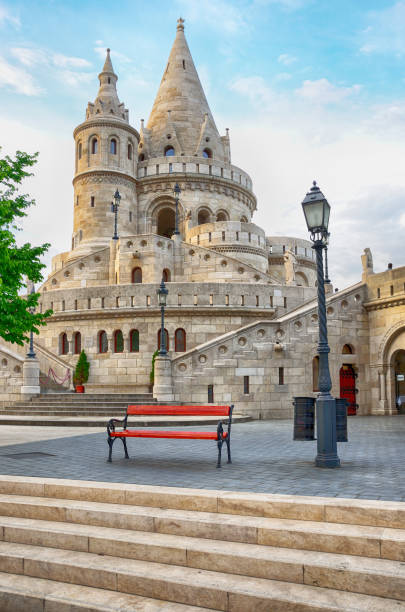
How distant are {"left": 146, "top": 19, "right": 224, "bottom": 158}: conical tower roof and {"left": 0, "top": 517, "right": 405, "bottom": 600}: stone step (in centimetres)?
4128

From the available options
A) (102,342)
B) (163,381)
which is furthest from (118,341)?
(163,381)

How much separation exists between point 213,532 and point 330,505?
3.64 ft

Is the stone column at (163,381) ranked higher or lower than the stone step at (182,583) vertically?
higher

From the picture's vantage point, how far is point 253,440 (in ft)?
39.6

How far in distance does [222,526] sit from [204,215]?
38.7 meters

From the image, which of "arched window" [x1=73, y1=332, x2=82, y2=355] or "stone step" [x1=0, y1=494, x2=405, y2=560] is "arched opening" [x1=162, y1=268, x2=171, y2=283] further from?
"stone step" [x1=0, y1=494, x2=405, y2=560]

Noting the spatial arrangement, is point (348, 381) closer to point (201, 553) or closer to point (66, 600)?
point (201, 553)

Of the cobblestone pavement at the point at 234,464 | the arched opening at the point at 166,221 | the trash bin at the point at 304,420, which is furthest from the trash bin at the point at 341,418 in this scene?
the arched opening at the point at 166,221

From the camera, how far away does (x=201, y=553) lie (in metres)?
4.71

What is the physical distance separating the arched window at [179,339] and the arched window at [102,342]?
3491 millimetres

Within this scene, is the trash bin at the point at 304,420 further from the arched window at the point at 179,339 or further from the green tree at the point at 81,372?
the green tree at the point at 81,372

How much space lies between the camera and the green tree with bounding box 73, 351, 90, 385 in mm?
25547

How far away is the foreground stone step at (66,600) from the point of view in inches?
169

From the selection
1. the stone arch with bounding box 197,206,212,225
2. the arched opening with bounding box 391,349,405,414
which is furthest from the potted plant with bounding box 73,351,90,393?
the stone arch with bounding box 197,206,212,225
